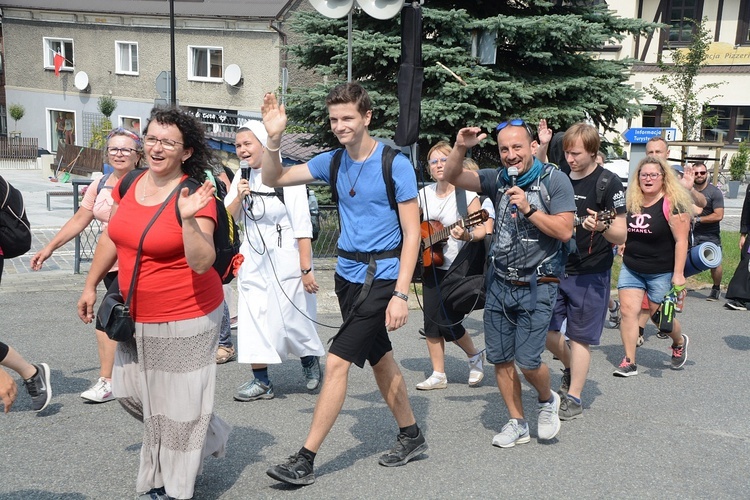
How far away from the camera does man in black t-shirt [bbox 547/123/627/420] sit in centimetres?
562

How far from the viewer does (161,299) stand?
3771 mm

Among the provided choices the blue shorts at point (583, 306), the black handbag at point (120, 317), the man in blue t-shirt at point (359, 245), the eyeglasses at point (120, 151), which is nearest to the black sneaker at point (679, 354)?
the blue shorts at point (583, 306)

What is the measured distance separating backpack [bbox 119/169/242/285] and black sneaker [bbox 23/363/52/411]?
2012 millimetres

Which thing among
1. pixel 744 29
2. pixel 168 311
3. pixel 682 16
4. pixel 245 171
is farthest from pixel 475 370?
pixel 682 16

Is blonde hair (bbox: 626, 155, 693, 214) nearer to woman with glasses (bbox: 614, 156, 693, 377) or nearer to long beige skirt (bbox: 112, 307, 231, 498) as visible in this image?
woman with glasses (bbox: 614, 156, 693, 377)

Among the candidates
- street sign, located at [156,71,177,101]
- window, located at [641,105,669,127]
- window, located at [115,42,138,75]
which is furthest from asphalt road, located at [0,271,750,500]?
window, located at [115,42,138,75]

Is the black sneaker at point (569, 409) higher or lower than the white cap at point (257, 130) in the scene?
lower

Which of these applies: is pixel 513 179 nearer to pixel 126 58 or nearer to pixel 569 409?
pixel 569 409

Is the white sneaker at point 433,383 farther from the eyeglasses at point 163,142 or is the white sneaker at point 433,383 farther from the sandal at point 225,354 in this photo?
the eyeglasses at point 163,142

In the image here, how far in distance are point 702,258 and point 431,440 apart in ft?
11.7

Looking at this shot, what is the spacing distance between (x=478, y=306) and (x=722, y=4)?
37849 millimetres

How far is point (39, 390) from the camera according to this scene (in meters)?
5.36

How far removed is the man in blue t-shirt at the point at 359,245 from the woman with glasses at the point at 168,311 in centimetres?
52

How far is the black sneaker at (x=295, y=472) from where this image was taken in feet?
13.7
